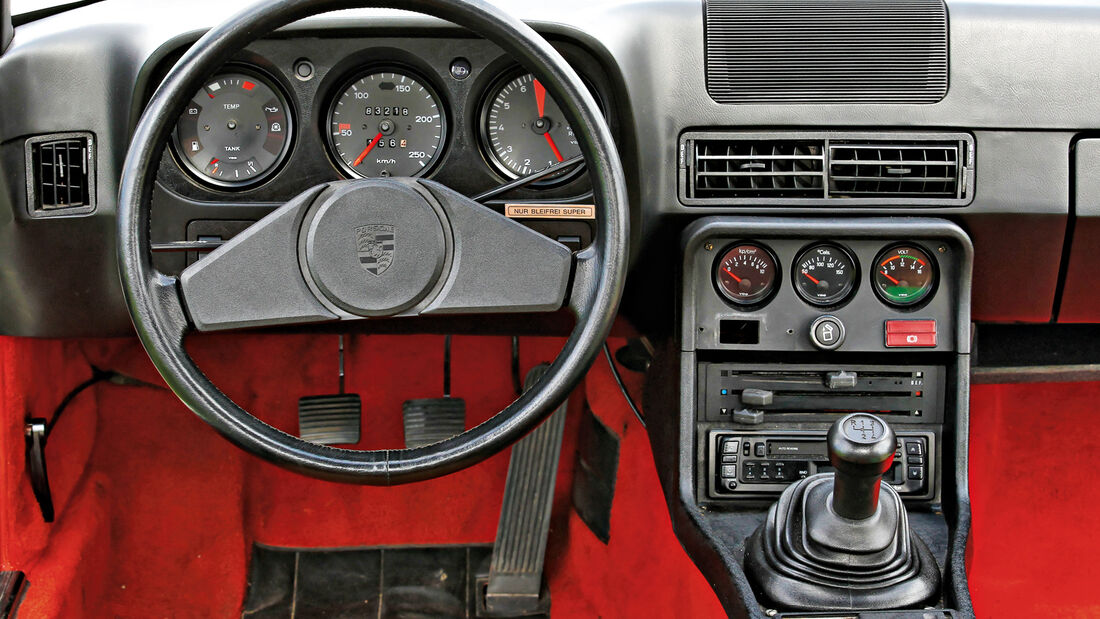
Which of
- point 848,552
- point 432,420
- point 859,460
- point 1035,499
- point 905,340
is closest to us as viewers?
point 859,460

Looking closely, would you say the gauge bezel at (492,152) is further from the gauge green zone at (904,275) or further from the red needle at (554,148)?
the gauge green zone at (904,275)

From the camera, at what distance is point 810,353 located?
1.88m

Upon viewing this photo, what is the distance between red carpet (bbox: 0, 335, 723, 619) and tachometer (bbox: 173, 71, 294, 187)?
0.86m

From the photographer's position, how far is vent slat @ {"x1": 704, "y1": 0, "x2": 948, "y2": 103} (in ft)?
6.16

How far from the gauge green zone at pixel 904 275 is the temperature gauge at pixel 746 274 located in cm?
20

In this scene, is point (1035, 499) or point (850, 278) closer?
point (850, 278)

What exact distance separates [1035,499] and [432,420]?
1603mm

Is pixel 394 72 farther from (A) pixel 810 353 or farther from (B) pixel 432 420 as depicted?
(A) pixel 810 353

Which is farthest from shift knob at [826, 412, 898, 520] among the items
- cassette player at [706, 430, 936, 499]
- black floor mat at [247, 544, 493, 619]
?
black floor mat at [247, 544, 493, 619]

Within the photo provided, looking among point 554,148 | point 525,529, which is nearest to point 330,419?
point 525,529

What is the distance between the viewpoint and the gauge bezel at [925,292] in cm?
188

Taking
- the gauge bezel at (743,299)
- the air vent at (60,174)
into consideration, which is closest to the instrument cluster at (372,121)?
the air vent at (60,174)

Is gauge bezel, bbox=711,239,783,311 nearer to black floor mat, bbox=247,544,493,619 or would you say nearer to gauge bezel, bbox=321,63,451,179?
gauge bezel, bbox=321,63,451,179

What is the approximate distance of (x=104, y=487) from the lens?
8.80 ft
